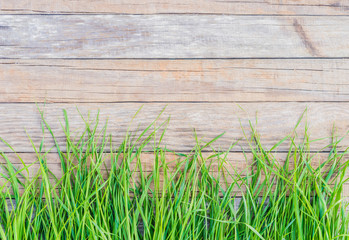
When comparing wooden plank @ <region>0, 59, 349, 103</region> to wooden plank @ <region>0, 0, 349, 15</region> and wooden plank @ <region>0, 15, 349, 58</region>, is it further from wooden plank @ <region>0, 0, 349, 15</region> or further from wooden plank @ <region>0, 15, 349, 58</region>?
wooden plank @ <region>0, 0, 349, 15</region>

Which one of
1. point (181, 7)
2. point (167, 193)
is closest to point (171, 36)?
point (181, 7)

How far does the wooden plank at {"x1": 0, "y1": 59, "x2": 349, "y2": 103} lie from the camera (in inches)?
30.4

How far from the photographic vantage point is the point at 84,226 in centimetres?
70

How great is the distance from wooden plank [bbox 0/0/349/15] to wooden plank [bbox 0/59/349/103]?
0.14 m

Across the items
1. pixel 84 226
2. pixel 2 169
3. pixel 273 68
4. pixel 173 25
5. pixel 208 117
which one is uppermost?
pixel 173 25

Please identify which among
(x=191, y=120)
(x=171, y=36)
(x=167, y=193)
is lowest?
(x=167, y=193)

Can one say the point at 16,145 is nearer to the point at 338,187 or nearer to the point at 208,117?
the point at 208,117

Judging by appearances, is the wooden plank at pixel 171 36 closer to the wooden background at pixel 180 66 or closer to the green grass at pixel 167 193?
the wooden background at pixel 180 66

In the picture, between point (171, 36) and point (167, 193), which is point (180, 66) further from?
point (167, 193)

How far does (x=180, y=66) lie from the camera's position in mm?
783

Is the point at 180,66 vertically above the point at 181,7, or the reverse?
the point at 181,7

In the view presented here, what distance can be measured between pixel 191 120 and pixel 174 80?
0.12 metres

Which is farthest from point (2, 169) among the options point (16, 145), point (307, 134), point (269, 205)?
point (307, 134)

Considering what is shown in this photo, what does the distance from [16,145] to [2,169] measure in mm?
75
